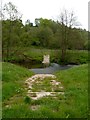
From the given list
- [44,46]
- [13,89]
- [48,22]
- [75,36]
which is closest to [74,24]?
[75,36]

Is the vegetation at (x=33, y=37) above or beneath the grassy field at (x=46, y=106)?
above

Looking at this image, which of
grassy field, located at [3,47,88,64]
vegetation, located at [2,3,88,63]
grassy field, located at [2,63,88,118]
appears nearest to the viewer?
grassy field, located at [2,63,88,118]

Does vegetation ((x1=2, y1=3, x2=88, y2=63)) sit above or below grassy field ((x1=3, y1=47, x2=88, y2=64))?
above

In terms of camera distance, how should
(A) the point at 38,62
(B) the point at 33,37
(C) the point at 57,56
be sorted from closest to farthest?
1. (A) the point at 38,62
2. (C) the point at 57,56
3. (B) the point at 33,37

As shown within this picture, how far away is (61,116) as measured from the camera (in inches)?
349

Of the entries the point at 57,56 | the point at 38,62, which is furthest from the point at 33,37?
the point at 38,62

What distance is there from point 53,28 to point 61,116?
→ 73138mm

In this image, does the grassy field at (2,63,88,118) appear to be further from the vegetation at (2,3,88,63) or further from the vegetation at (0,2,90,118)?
the vegetation at (2,3,88,63)

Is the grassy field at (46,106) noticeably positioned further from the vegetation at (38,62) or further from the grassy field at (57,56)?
the grassy field at (57,56)

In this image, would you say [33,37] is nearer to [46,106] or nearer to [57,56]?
[57,56]

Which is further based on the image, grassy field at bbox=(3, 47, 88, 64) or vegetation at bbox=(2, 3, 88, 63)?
grassy field at bbox=(3, 47, 88, 64)

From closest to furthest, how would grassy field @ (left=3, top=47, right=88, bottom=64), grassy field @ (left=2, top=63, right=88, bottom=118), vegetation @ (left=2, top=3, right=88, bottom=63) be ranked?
1. grassy field @ (left=2, top=63, right=88, bottom=118)
2. vegetation @ (left=2, top=3, right=88, bottom=63)
3. grassy field @ (left=3, top=47, right=88, bottom=64)

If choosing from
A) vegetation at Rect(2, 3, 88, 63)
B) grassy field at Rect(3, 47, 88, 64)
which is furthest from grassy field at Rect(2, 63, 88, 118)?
grassy field at Rect(3, 47, 88, 64)

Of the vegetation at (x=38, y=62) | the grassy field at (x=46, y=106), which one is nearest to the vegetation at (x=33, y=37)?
the vegetation at (x=38, y=62)
